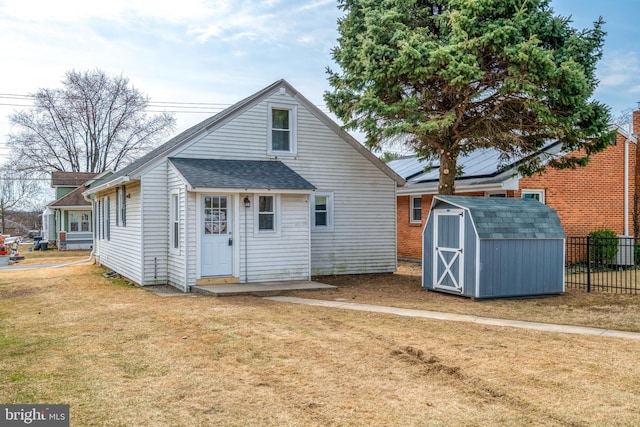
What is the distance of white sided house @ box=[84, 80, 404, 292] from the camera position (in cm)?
1316

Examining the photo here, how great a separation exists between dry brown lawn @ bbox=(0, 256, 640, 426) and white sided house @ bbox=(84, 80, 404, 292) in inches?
113

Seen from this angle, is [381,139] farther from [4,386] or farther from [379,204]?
[4,386]

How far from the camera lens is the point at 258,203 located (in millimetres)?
13531

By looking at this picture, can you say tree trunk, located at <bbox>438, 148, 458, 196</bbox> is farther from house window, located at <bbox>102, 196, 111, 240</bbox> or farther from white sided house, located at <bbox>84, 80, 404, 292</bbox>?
house window, located at <bbox>102, 196, 111, 240</bbox>

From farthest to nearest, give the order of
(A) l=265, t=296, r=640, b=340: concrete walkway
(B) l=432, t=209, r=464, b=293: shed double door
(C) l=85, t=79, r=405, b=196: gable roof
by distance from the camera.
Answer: (C) l=85, t=79, r=405, b=196: gable roof
(B) l=432, t=209, r=464, b=293: shed double door
(A) l=265, t=296, r=640, b=340: concrete walkway

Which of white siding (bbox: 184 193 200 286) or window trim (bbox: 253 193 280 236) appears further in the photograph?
window trim (bbox: 253 193 280 236)

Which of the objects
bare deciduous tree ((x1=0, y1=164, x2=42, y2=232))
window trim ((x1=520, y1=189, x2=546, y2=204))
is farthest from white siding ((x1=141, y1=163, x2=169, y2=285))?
bare deciduous tree ((x1=0, y1=164, x2=42, y2=232))

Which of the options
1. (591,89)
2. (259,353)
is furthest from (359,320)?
(591,89)

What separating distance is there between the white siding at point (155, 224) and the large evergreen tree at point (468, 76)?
18.2 ft

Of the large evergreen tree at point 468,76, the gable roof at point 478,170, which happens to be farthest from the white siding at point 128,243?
the gable roof at point 478,170

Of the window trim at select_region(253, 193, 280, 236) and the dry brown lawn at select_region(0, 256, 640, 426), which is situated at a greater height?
the window trim at select_region(253, 193, 280, 236)

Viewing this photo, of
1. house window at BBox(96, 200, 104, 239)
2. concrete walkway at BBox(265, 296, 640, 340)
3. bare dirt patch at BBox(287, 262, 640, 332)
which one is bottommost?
bare dirt patch at BBox(287, 262, 640, 332)

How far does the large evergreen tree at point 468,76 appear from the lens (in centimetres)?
1291

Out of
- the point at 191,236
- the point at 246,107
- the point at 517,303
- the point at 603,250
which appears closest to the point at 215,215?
the point at 191,236
